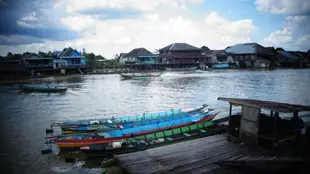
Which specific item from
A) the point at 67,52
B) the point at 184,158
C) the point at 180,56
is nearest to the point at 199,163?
the point at 184,158

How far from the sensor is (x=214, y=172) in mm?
6301

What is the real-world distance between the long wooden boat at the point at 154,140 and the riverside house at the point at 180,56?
175 ft

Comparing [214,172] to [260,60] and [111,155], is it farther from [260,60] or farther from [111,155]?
[260,60]

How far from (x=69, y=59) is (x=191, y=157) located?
55.5 meters

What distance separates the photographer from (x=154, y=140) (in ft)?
34.3

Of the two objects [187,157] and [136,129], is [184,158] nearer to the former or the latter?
[187,157]

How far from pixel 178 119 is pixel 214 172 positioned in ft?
19.5

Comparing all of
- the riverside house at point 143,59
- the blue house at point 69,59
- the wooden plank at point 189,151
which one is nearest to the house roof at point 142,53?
the riverside house at point 143,59

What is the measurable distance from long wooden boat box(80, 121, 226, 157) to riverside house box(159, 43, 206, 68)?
5341 centimetres

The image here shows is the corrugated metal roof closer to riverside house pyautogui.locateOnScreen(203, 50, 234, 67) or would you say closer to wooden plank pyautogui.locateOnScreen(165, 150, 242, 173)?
riverside house pyautogui.locateOnScreen(203, 50, 234, 67)

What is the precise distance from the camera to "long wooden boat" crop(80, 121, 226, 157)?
32.3 feet

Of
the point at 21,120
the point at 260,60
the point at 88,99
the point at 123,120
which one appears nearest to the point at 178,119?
the point at 123,120

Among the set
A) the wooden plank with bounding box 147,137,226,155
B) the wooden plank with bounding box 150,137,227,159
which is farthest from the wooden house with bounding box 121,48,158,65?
the wooden plank with bounding box 150,137,227,159

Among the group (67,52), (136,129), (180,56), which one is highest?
(67,52)
